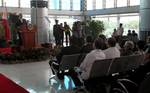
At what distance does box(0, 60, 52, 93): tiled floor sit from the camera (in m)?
6.37

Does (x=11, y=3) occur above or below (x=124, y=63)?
above

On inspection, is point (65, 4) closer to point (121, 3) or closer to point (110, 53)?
point (121, 3)

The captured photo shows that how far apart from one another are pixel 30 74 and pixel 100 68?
356 cm

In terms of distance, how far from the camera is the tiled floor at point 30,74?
637 centimetres

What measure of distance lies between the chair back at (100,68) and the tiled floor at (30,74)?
1474mm

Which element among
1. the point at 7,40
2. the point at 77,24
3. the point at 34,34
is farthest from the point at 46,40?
the point at 7,40

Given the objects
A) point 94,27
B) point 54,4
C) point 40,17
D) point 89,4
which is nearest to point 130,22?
point 94,27

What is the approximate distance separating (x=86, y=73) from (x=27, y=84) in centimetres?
227

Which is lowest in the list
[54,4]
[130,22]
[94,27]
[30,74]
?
[30,74]

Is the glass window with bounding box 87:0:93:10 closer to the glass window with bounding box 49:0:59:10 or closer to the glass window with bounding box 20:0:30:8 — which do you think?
the glass window with bounding box 49:0:59:10

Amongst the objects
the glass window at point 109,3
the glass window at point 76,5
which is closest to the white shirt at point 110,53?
the glass window at point 109,3

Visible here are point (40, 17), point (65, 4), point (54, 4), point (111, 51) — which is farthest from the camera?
point (65, 4)

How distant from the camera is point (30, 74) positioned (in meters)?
8.02

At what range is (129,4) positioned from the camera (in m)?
19.2
